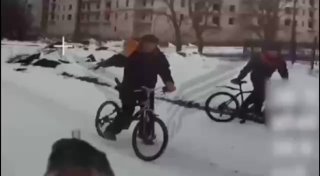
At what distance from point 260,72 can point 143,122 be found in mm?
270

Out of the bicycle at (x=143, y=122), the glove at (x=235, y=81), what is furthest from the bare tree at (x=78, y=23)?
the glove at (x=235, y=81)

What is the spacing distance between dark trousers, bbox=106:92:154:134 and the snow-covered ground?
2cm

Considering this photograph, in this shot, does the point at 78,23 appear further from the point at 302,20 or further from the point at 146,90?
the point at 302,20

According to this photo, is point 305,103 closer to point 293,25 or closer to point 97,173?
point 293,25

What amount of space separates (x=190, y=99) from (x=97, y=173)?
25cm

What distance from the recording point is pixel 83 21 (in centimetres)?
103

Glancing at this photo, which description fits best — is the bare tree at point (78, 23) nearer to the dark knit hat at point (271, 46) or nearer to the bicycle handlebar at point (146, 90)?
the bicycle handlebar at point (146, 90)

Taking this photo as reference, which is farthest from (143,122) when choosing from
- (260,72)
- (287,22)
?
(287,22)

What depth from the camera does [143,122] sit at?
1.01m

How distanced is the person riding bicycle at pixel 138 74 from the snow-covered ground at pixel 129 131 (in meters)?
0.02

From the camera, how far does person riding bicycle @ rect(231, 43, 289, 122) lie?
3.32ft

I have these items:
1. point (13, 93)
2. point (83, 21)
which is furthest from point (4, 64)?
point (83, 21)

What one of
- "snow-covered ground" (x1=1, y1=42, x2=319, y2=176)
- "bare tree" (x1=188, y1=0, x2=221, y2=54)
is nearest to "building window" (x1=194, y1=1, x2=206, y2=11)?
"bare tree" (x1=188, y1=0, x2=221, y2=54)

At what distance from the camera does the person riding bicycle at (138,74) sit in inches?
39.7
